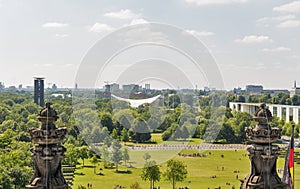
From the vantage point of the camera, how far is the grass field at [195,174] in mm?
41875

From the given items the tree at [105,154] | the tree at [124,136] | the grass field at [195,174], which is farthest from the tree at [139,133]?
the tree at [105,154]

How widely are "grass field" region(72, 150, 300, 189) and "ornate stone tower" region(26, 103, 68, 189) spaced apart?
107 ft

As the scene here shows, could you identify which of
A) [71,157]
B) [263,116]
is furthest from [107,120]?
[263,116]

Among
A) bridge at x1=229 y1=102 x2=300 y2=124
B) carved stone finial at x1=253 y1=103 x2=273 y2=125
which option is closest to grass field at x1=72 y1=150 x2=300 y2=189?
carved stone finial at x1=253 y1=103 x2=273 y2=125

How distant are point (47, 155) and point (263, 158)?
14.4 ft

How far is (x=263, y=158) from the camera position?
8461 mm

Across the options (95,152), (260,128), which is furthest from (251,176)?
(95,152)

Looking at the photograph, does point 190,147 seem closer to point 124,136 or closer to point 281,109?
point 124,136

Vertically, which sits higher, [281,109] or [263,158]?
[263,158]

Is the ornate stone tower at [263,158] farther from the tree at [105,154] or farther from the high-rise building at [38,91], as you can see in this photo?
the high-rise building at [38,91]

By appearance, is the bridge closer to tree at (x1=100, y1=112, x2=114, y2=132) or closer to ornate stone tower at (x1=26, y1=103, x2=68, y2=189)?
tree at (x1=100, y1=112, x2=114, y2=132)

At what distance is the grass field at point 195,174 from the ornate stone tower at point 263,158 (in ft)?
107

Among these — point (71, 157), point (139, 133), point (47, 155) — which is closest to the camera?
point (47, 155)

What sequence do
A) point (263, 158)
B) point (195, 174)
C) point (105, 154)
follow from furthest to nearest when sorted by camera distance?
point (105, 154) → point (195, 174) → point (263, 158)
